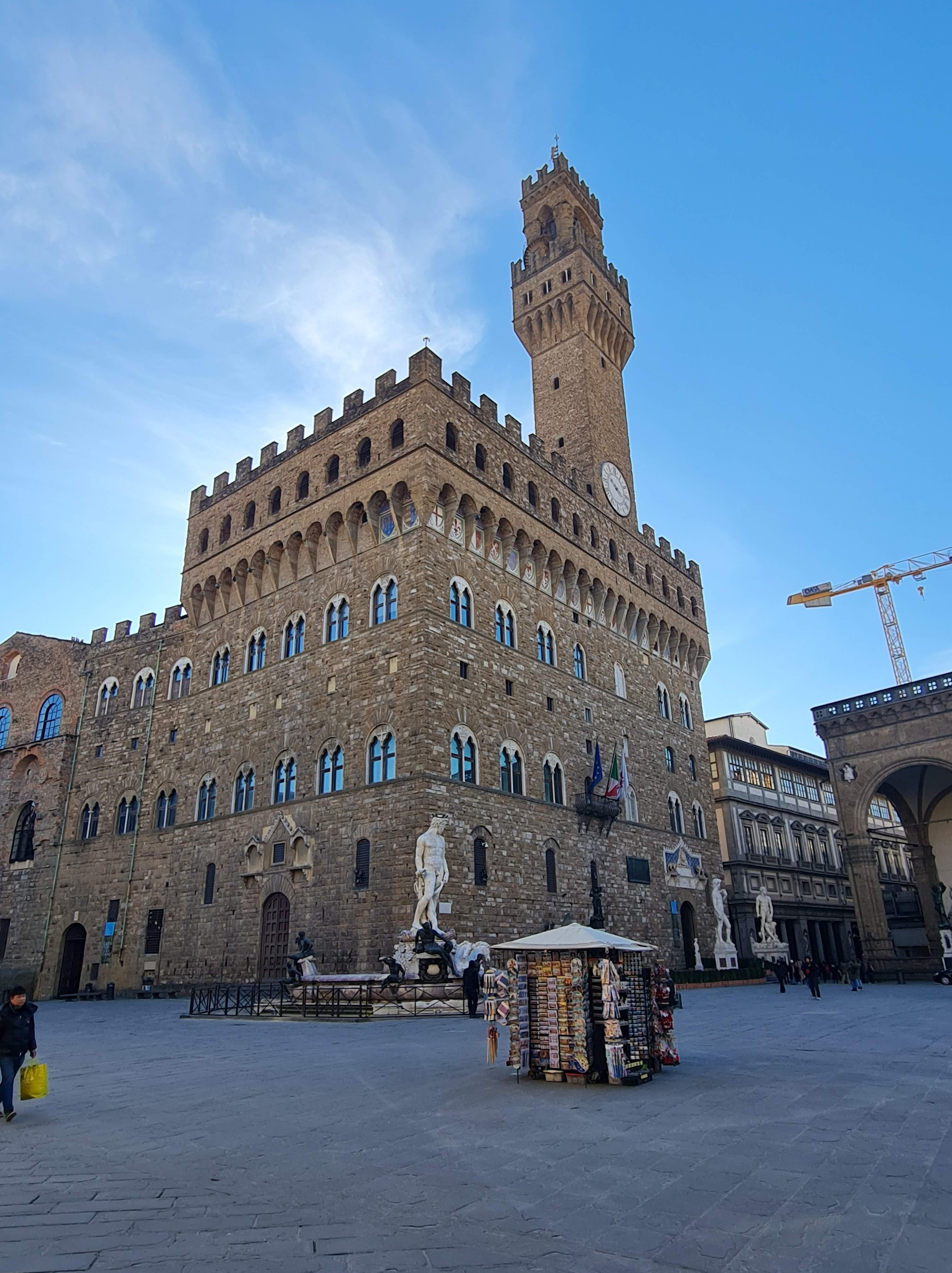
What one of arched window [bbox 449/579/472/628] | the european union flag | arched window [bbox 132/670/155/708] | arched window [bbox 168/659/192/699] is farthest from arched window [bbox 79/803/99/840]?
the european union flag

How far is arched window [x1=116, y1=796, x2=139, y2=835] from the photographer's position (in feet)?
98.0

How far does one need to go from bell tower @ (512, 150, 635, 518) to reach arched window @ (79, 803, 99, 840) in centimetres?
2343

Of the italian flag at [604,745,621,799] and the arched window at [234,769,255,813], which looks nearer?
the arched window at [234,769,255,813]

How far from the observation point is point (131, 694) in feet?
106

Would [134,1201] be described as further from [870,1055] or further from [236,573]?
[236,573]

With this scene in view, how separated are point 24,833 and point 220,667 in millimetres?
12370

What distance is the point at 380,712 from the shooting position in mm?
22609

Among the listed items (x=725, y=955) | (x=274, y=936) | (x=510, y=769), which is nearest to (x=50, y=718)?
(x=274, y=936)

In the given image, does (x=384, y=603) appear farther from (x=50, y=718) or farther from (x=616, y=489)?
(x=50, y=718)

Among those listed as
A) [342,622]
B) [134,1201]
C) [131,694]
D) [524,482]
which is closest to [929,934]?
[524,482]

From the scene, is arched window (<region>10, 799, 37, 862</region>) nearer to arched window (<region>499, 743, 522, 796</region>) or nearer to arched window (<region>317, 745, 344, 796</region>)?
arched window (<region>317, 745, 344, 796</region>)

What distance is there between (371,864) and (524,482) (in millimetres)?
13936

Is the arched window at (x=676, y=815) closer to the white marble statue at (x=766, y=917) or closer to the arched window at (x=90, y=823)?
the white marble statue at (x=766, y=917)

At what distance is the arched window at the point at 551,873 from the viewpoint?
24.3 m
